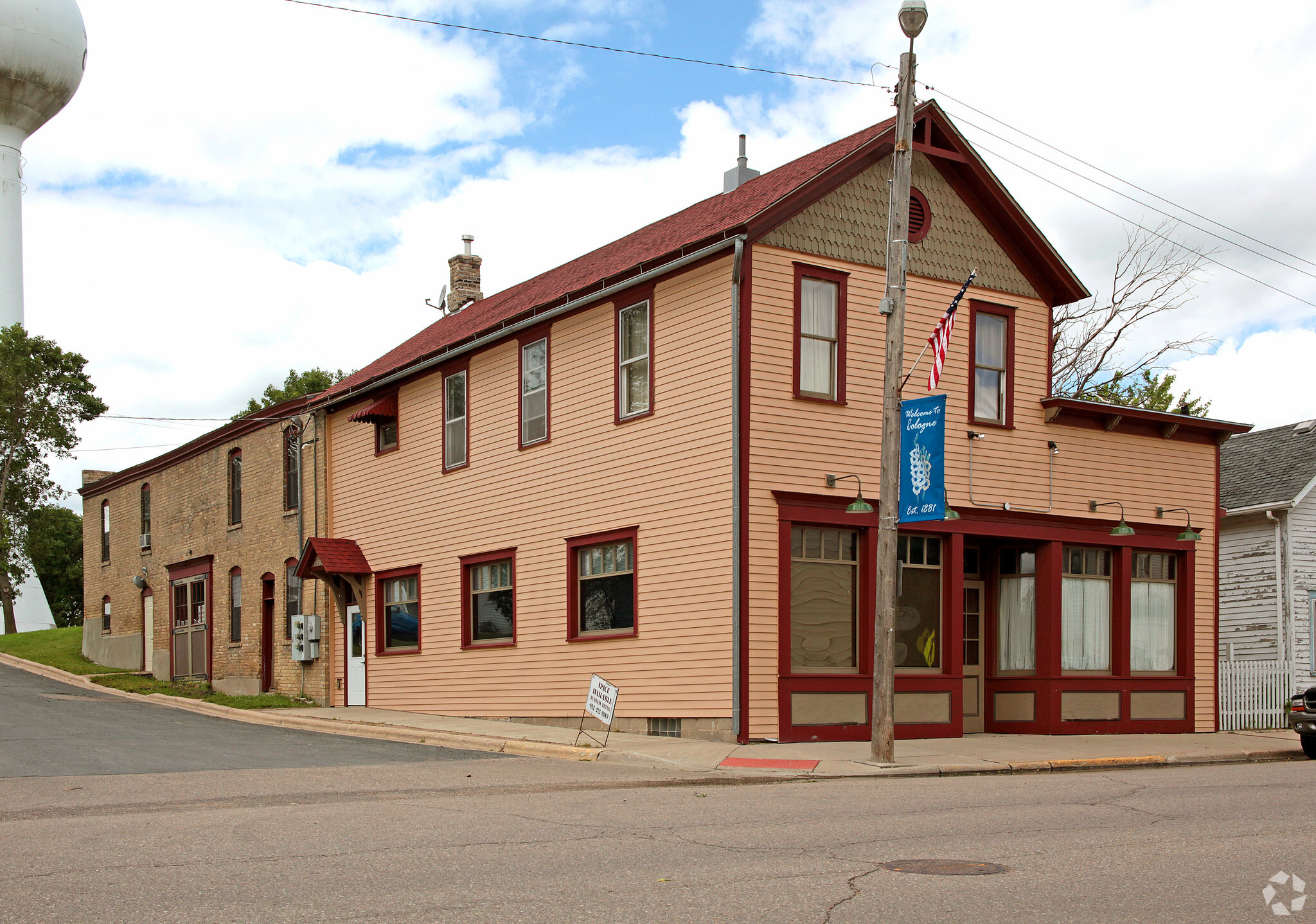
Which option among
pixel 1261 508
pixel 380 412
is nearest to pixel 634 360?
pixel 380 412

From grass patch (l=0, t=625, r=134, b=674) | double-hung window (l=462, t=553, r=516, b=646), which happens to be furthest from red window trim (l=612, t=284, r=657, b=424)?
grass patch (l=0, t=625, r=134, b=674)

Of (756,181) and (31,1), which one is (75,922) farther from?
(31,1)

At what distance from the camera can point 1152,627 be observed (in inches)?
856

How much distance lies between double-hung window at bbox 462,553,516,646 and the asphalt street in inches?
265

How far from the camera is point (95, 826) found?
10281mm

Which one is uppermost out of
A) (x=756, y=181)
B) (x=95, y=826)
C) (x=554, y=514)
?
(x=756, y=181)

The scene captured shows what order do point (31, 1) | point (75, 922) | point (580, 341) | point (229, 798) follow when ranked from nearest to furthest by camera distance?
1. point (75, 922)
2. point (229, 798)
3. point (580, 341)
4. point (31, 1)

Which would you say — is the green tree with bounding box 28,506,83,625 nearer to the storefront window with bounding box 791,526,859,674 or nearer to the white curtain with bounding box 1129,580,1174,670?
the storefront window with bounding box 791,526,859,674

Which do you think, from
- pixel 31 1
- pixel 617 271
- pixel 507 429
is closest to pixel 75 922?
pixel 617 271

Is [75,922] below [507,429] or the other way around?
below

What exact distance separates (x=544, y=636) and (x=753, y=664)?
16.6 ft

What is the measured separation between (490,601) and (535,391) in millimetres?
3902

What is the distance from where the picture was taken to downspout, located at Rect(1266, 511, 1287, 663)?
25.7 metres

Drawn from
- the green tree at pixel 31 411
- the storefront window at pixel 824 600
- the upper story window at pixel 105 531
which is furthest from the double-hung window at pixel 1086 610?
the green tree at pixel 31 411
